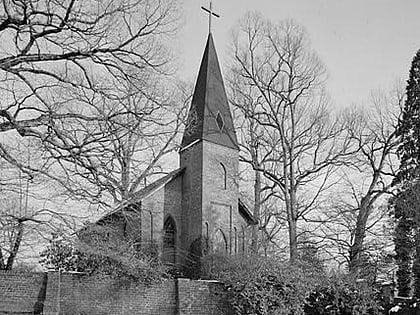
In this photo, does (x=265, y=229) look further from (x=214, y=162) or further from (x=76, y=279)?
(x=76, y=279)

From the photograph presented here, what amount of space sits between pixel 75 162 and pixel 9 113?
6.72 feet

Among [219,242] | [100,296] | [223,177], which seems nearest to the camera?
[100,296]

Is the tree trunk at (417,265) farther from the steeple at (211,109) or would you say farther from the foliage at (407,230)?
the steeple at (211,109)

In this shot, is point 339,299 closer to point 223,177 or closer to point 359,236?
point 359,236

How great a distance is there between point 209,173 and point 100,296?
1348 centimetres

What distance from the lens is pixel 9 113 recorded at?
46.2ft

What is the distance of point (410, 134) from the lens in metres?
29.1

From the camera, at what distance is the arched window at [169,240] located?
2848 cm

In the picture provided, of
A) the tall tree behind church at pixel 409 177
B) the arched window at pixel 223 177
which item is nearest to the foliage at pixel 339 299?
the tall tree behind church at pixel 409 177

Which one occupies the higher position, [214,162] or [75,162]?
[214,162]

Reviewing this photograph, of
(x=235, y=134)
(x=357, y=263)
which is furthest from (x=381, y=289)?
(x=235, y=134)

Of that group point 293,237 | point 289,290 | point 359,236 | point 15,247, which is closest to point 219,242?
point 293,237

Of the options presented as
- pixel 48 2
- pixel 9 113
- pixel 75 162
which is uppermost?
pixel 48 2

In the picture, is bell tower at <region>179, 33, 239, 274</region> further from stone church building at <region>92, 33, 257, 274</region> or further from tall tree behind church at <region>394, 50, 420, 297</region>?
tall tree behind church at <region>394, 50, 420, 297</region>
